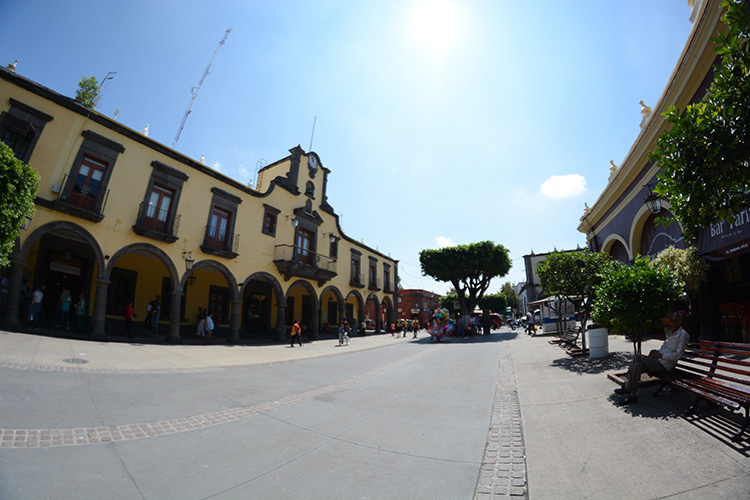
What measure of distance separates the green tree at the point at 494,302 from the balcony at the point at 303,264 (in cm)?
4358

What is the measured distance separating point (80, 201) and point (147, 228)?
216cm

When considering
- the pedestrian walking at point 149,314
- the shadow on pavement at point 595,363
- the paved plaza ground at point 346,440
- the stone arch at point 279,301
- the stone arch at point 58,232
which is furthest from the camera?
the stone arch at point 279,301

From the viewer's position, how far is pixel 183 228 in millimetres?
14531

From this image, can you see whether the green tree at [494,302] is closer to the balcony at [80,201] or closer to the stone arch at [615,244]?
the stone arch at [615,244]

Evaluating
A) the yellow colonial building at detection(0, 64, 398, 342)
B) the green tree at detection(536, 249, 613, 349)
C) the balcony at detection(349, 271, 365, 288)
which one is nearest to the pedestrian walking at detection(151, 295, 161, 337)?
the yellow colonial building at detection(0, 64, 398, 342)

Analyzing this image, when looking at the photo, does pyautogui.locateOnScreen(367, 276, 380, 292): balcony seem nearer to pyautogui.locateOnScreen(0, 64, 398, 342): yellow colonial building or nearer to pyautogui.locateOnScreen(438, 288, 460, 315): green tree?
pyautogui.locateOnScreen(0, 64, 398, 342): yellow colonial building

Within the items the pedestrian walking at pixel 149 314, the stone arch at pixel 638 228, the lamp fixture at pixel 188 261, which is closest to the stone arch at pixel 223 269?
the lamp fixture at pixel 188 261

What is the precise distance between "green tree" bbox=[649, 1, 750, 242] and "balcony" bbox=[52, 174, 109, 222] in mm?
15315

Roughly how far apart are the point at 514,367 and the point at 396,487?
23.4 feet

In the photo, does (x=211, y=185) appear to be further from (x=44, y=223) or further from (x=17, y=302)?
(x=17, y=302)

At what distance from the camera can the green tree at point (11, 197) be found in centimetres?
666

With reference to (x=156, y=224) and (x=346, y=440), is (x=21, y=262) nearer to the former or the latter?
(x=156, y=224)

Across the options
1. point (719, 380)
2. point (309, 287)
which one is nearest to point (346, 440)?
point (719, 380)

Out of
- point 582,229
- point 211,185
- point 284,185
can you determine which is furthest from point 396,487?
point 582,229
